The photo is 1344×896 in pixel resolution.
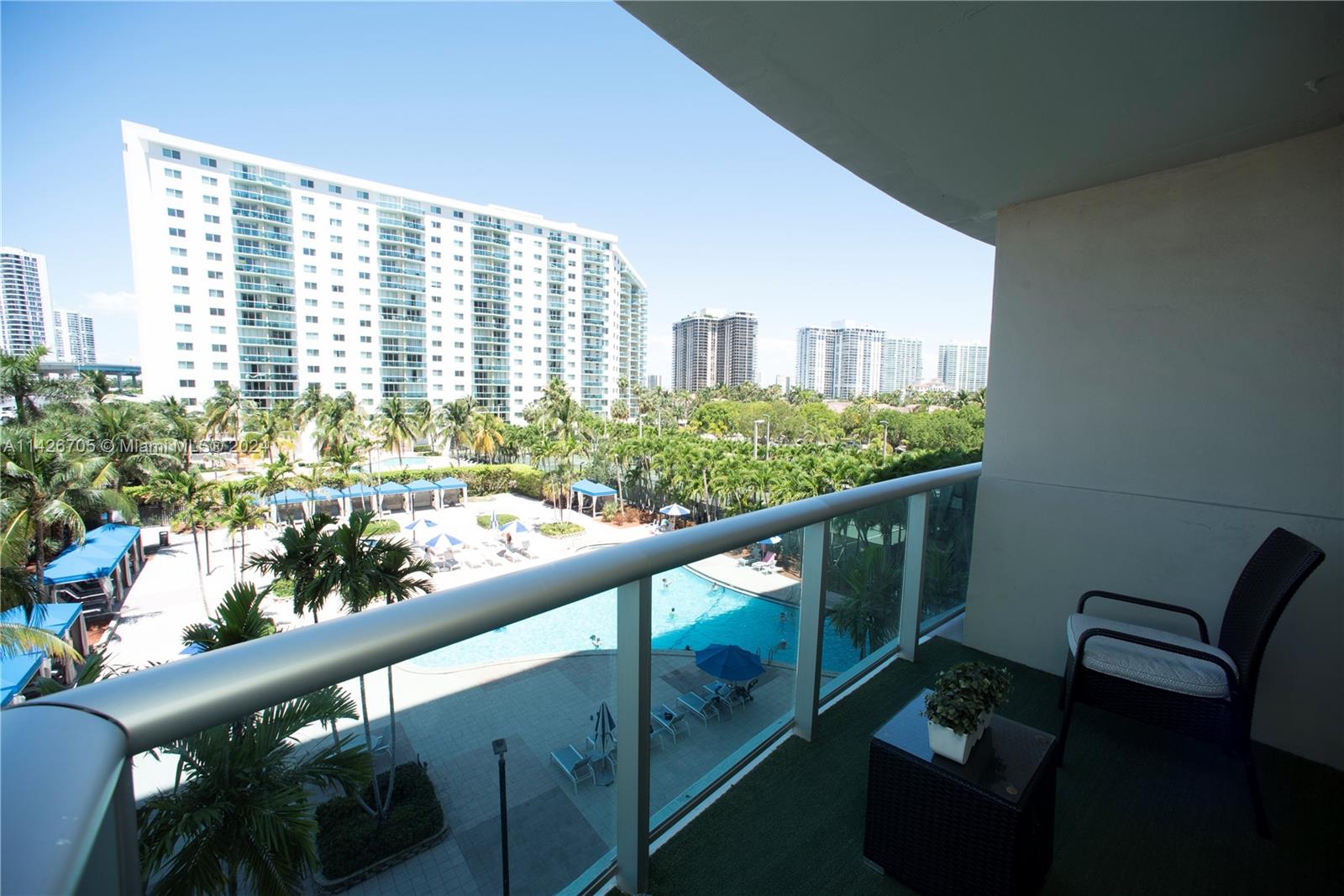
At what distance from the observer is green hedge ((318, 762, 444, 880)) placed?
1091 millimetres

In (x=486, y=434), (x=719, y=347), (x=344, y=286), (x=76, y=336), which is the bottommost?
(x=486, y=434)

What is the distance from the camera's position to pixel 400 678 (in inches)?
47.9

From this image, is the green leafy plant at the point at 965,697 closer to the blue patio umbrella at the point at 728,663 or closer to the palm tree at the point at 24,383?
the blue patio umbrella at the point at 728,663

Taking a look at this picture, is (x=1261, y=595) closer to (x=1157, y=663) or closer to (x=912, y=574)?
(x=1157, y=663)

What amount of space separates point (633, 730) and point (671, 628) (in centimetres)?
30

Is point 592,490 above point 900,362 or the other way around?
the other way around

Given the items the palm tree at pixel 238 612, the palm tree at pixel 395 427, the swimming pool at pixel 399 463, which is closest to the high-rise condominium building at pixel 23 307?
the palm tree at pixel 395 427

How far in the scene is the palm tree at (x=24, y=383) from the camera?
18.8m

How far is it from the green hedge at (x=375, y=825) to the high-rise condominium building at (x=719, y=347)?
97943 millimetres

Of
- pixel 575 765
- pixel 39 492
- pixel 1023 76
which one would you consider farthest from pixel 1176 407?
pixel 39 492

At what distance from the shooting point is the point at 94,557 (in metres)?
16.0

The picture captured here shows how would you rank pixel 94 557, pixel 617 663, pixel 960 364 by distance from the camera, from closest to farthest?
pixel 617 663 → pixel 94 557 → pixel 960 364

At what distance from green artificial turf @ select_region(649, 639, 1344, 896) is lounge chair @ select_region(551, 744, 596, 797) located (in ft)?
1.34

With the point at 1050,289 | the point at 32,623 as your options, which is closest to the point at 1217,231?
the point at 1050,289
